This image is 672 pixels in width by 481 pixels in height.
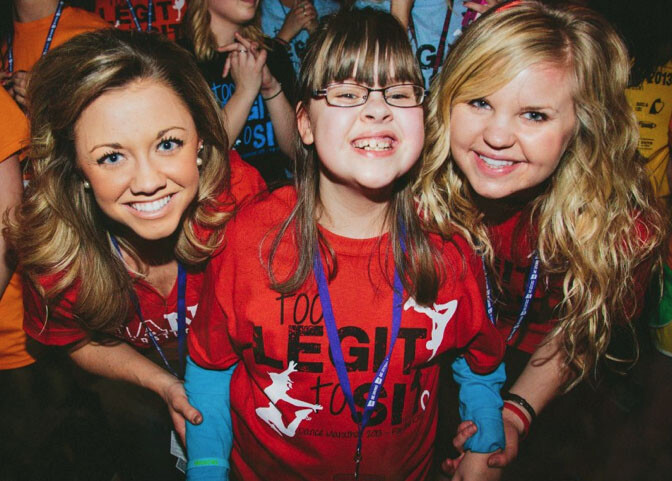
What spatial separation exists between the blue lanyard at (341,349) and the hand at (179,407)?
534 millimetres

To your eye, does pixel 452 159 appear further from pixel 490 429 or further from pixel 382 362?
pixel 490 429

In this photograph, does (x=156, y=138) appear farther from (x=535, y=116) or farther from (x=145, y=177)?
(x=535, y=116)

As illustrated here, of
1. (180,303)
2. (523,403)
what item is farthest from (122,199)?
(523,403)

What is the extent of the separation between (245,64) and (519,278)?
1.87m

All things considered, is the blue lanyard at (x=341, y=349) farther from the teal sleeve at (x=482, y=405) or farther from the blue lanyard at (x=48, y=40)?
the blue lanyard at (x=48, y=40)

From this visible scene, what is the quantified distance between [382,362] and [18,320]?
1783mm

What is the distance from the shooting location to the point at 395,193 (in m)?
1.59

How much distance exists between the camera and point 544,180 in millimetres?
1835

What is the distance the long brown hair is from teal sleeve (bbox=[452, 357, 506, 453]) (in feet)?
1.51

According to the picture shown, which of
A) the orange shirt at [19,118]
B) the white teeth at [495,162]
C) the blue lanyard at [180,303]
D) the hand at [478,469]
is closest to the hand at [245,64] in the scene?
the orange shirt at [19,118]

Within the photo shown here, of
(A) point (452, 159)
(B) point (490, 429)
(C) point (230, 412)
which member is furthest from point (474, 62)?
(C) point (230, 412)

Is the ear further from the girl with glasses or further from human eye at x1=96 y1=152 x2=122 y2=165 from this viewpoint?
human eye at x1=96 y1=152 x2=122 y2=165

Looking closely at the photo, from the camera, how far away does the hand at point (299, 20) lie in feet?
9.56

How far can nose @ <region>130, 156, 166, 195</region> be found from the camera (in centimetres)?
142
